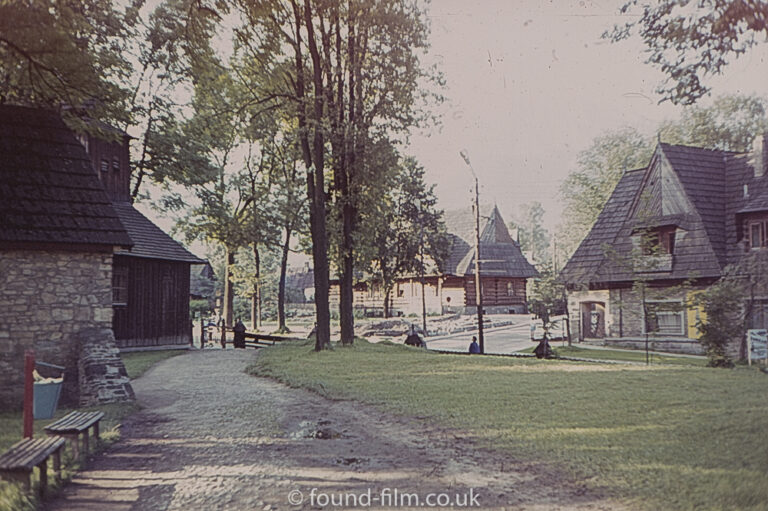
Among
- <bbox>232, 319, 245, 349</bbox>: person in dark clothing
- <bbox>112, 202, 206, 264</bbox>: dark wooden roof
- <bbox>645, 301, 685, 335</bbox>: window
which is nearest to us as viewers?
<bbox>645, 301, 685, 335</bbox>: window

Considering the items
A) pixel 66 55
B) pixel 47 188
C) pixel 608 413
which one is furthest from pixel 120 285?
pixel 608 413

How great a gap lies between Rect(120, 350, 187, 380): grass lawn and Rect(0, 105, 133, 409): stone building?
288cm

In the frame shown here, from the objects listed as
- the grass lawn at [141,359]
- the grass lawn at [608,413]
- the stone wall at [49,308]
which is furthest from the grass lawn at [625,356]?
the grass lawn at [141,359]

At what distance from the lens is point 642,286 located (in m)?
10.4

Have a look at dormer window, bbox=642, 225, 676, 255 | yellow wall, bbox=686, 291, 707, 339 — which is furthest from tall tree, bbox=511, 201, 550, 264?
dormer window, bbox=642, 225, 676, 255

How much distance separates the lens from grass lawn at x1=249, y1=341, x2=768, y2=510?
391cm

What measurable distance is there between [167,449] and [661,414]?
5659 millimetres

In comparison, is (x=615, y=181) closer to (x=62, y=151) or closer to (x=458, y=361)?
(x=458, y=361)

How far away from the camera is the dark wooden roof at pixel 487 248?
123 feet

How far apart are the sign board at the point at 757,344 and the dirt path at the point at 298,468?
23.5ft

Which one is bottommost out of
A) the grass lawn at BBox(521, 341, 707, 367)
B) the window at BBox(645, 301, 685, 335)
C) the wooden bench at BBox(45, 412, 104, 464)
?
the grass lawn at BBox(521, 341, 707, 367)

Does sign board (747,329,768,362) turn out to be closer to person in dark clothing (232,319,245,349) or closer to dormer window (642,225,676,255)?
dormer window (642,225,676,255)

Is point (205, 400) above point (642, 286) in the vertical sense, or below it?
below

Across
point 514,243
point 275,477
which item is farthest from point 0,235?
point 514,243
